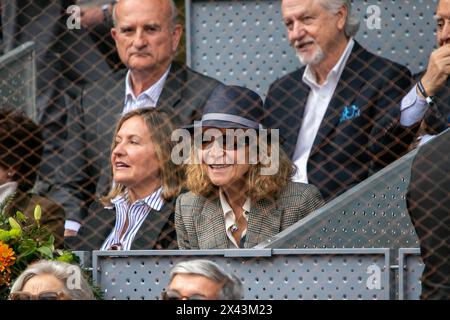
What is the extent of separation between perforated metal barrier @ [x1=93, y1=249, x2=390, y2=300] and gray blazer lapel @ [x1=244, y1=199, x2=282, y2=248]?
32cm

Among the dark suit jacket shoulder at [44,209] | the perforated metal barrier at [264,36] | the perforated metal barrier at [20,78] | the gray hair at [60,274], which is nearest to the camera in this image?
the gray hair at [60,274]

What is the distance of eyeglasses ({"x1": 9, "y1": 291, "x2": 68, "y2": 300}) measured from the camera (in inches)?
228

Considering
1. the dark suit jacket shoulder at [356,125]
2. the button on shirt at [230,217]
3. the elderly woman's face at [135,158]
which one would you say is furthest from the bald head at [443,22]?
the elderly woman's face at [135,158]

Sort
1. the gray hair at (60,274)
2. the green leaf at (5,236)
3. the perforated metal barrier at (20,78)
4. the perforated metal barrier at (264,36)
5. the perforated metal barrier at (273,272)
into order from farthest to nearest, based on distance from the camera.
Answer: the perforated metal barrier at (20,78) → the perforated metal barrier at (264,36) → the green leaf at (5,236) → the perforated metal barrier at (273,272) → the gray hair at (60,274)

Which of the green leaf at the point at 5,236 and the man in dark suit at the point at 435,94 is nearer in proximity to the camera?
the green leaf at the point at 5,236

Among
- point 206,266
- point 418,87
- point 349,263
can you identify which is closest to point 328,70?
point 418,87

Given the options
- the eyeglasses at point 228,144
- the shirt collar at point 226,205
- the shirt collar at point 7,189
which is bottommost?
the shirt collar at point 226,205

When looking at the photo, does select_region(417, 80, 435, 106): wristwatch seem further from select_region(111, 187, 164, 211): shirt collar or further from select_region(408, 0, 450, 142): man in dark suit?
select_region(111, 187, 164, 211): shirt collar

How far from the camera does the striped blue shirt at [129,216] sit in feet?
22.2

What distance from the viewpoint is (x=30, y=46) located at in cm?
780

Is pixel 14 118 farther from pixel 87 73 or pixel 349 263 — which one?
pixel 349 263

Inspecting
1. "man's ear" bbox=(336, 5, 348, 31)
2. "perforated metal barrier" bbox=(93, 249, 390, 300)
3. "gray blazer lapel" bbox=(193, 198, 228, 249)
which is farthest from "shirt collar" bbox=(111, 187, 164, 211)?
"man's ear" bbox=(336, 5, 348, 31)

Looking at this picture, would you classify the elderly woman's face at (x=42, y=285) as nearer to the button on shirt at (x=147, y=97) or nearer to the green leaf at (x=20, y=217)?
the green leaf at (x=20, y=217)
